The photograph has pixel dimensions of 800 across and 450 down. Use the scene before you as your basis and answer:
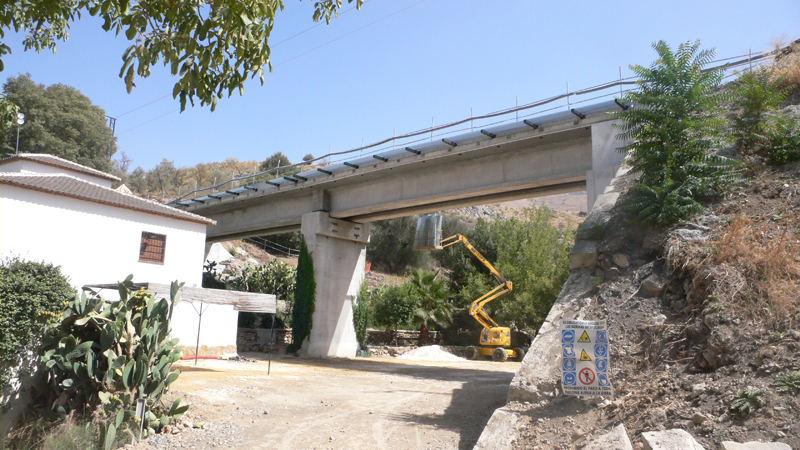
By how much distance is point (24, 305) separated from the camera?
9.64 meters

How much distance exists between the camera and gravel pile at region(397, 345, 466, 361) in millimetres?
28312

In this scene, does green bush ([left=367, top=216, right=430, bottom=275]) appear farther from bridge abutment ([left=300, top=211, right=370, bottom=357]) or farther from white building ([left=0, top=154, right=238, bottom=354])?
white building ([left=0, top=154, right=238, bottom=354])

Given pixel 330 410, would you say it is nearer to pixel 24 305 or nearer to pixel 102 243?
pixel 24 305

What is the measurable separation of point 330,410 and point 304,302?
14.4 m

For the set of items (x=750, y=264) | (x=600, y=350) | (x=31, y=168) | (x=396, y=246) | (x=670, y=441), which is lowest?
(x=670, y=441)

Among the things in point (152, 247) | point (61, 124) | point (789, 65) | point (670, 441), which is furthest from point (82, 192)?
point (61, 124)

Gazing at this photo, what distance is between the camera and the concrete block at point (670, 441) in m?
5.05

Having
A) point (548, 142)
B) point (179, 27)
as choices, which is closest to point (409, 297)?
point (548, 142)

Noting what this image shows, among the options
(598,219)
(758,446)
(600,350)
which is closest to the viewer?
(758,446)

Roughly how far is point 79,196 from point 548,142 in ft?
54.2

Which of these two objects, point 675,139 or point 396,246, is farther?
point 396,246

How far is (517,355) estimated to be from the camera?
29641 mm

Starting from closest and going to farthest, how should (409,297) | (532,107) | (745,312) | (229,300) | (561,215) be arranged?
(745,312) < (229,300) < (532,107) < (409,297) < (561,215)

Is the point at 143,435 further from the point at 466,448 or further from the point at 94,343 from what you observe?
the point at 466,448
